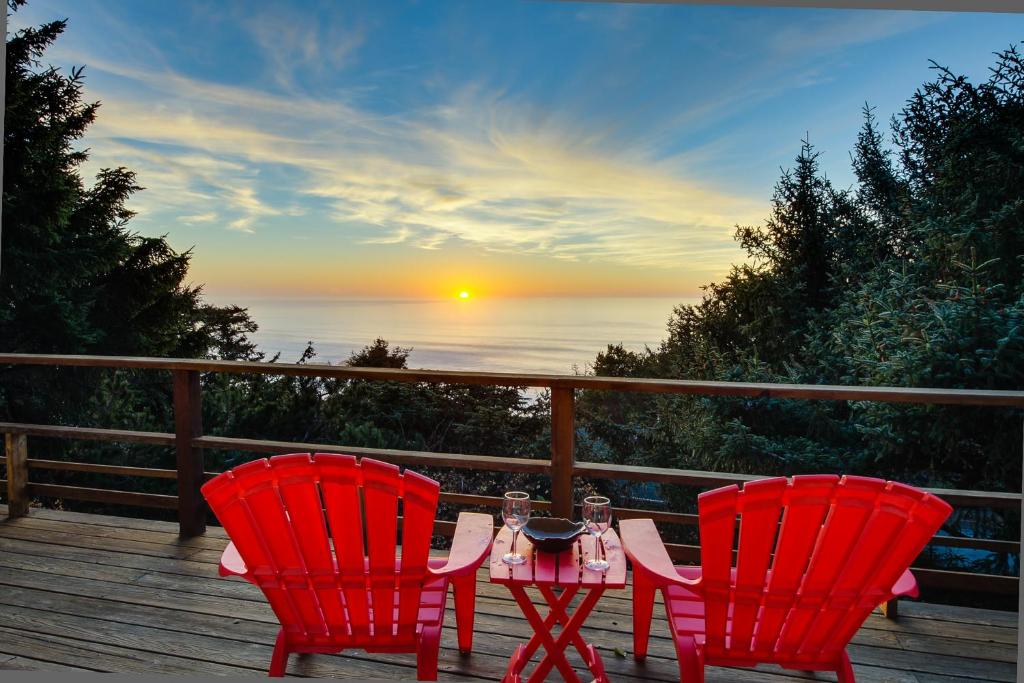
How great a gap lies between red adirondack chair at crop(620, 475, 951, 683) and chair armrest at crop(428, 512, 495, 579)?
1.53 feet

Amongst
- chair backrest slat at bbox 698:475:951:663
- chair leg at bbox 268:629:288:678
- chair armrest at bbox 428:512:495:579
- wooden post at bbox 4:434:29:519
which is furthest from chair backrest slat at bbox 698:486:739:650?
wooden post at bbox 4:434:29:519

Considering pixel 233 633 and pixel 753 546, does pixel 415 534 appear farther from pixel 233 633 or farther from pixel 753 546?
pixel 233 633

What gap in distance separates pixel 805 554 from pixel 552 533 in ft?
2.38

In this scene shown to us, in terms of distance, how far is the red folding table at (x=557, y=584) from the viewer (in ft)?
5.90

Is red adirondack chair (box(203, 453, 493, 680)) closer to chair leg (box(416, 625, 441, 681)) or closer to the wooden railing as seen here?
chair leg (box(416, 625, 441, 681))

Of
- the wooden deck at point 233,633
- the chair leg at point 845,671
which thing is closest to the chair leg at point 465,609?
the wooden deck at point 233,633

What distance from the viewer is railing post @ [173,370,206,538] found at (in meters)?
3.39

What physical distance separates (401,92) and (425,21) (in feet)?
2.92

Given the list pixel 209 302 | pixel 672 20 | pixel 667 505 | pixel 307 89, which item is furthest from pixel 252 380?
pixel 672 20

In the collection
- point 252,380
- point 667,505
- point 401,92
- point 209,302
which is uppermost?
point 401,92

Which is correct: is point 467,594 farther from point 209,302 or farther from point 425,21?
point 209,302

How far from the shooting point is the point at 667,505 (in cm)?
724

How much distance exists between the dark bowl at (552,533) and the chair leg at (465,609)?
1.21 ft

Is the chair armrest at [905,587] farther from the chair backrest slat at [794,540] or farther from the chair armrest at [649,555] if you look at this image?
the chair armrest at [649,555]
